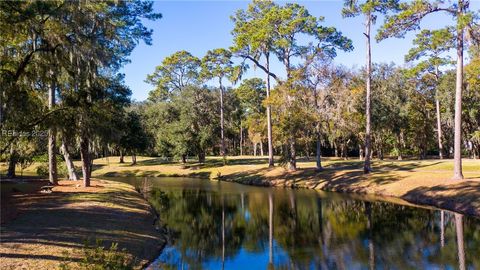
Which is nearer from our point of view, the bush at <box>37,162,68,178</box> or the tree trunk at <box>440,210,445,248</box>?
the tree trunk at <box>440,210,445,248</box>

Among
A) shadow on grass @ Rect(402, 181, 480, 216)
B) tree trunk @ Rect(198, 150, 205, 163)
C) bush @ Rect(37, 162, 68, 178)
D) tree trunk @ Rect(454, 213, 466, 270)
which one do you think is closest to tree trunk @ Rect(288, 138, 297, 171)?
shadow on grass @ Rect(402, 181, 480, 216)

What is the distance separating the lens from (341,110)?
137 ft

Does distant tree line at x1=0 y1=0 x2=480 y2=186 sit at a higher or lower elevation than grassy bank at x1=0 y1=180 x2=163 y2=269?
higher

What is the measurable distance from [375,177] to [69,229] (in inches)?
1089

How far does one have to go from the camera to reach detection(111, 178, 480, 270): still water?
14969 millimetres

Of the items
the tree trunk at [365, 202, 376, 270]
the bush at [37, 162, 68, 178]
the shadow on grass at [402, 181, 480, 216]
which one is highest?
the bush at [37, 162, 68, 178]

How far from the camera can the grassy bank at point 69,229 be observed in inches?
490

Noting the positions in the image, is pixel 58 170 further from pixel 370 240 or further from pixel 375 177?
pixel 370 240

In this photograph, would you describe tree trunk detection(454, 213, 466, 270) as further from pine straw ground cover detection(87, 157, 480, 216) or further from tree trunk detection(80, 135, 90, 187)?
tree trunk detection(80, 135, 90, 187)

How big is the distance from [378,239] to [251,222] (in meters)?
7.41

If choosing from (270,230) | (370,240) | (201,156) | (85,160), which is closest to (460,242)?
(370,240)

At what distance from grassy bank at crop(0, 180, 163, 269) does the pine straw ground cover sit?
17.4 meters

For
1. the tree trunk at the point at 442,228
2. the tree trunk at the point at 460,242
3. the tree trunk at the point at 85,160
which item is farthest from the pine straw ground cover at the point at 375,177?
the tree trunk at the point at 85,160

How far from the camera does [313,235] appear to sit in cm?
1980
